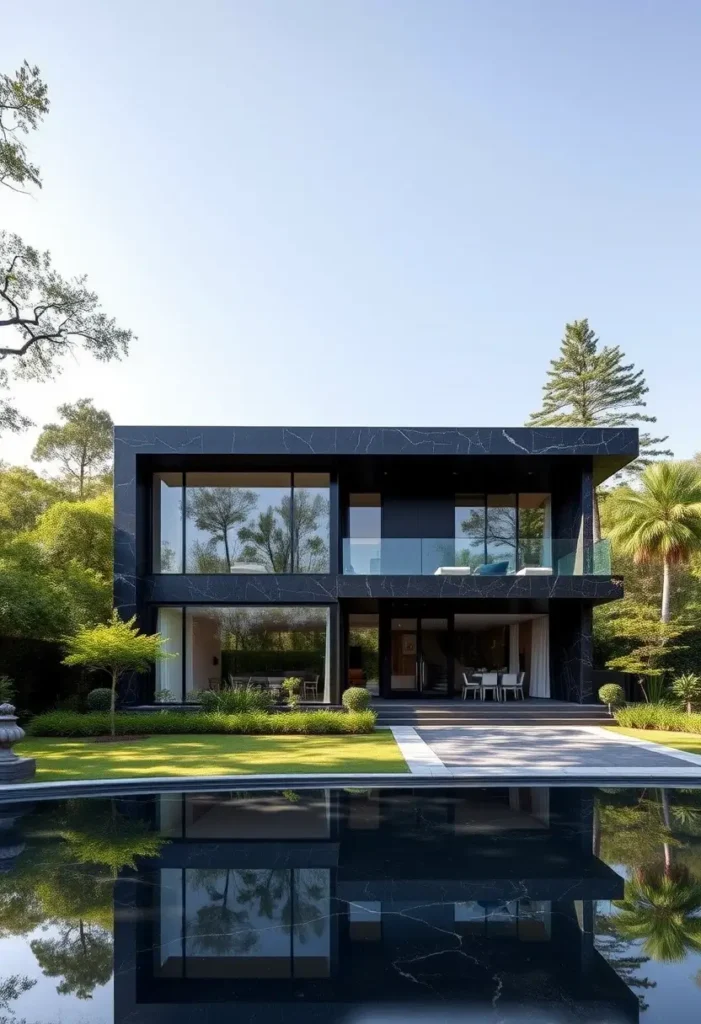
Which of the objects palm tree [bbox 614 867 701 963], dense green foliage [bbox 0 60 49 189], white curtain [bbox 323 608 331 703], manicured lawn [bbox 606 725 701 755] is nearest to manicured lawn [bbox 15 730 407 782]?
white curtain [bbox 323 608 331 703]

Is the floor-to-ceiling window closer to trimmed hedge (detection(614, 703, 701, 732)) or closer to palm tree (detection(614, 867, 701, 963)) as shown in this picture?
trimmed hedge (detection(614, 703, 701, 732))

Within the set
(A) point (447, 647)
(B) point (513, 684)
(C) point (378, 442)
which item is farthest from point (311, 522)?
(B) point (513, 684)

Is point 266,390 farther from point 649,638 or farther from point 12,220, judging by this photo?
point 649,638

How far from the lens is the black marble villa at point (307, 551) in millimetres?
17422

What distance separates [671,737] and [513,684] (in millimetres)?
5477

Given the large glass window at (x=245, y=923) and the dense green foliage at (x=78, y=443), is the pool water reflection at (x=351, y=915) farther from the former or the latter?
the dense green foliage at (x=78, y=443)

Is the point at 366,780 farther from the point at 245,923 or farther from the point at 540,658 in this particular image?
the point at 540,658

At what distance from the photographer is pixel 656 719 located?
15.8 metres

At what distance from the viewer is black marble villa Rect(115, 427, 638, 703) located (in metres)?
17.4

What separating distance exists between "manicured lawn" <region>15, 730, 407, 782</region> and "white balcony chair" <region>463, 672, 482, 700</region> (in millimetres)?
5501

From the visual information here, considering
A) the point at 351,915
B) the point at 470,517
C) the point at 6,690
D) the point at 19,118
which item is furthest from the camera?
the point at 470,517

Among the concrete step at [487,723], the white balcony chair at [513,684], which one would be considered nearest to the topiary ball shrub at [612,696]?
the concrete step at [487,723]

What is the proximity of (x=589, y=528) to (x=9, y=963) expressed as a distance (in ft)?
51.9

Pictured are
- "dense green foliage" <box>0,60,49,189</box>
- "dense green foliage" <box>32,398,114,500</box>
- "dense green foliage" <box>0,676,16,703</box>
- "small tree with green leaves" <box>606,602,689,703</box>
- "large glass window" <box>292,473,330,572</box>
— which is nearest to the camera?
"dense green foliage" <box>0,60,49,189</box>
